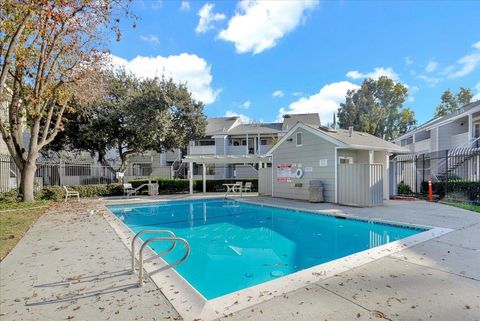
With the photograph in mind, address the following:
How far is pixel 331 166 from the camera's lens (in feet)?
43.5

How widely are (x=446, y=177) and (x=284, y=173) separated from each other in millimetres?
8503

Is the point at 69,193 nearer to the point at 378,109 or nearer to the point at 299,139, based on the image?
the point at 299,139

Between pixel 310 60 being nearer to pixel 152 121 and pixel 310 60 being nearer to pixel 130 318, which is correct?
pixel 152 121

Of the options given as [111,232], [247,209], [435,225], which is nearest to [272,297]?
[111,232]

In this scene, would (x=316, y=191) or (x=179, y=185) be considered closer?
(x=316, y=191)

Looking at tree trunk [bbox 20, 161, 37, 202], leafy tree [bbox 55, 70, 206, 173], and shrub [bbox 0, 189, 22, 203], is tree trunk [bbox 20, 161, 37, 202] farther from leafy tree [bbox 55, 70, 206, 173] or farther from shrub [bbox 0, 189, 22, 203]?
leafy tree [bbox 55, 70, 206, 173]

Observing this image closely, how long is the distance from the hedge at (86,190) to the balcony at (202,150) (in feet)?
39.8

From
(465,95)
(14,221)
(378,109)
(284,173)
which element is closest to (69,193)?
(14,221)

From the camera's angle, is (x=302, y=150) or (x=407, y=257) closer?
(x=407, y=257)

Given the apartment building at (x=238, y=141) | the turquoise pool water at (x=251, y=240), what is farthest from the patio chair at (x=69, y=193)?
the apartment building at (x=238, y=141)

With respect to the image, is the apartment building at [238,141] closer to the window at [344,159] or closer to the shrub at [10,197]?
the window at [344,159]

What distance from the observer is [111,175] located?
23.6m

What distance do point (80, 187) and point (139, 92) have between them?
8.37 meters

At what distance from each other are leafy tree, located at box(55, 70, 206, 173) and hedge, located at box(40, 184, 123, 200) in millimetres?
3661
